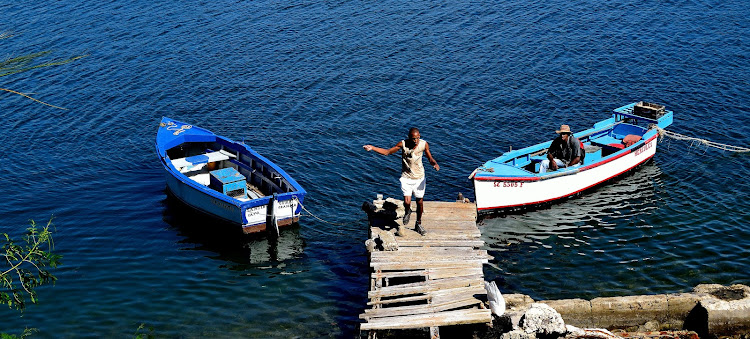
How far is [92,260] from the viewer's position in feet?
71.5

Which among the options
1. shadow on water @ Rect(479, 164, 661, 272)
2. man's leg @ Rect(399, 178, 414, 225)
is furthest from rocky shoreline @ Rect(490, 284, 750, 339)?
shadow on water @ Rect(479, 164, 661, 272)

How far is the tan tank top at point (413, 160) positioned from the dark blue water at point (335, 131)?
397cm

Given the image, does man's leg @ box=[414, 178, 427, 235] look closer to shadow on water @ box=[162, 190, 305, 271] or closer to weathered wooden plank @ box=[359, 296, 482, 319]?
weathered wooden plank @ box=[359, 296, 482, 319]

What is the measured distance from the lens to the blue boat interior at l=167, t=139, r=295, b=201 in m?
23.8

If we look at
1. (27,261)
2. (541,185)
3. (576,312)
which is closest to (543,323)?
(576,312)

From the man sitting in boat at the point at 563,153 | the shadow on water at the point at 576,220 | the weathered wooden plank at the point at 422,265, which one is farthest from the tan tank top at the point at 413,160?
the man sitting in boat at the point at 563,153

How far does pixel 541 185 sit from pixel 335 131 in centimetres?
1008

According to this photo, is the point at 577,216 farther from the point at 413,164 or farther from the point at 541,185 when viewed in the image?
the point at 413,164

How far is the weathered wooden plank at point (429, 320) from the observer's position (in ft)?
47.9

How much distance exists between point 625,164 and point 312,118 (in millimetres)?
13177

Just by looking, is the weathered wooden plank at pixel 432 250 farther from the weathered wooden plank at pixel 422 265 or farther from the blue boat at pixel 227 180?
the blue boat at pixel 227 180

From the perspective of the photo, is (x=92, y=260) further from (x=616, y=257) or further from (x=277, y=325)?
(x=616, y=257)

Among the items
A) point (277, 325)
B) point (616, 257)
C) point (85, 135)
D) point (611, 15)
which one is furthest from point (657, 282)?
point (611, 15)

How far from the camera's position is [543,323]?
14.9 metres
